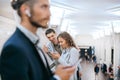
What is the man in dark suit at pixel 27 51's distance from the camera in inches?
34.8

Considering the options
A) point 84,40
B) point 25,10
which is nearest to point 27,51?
point 25,10

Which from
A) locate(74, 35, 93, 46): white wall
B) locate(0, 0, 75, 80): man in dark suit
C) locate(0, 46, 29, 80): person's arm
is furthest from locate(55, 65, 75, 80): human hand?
locate(74, 35, 93, 46): white wall

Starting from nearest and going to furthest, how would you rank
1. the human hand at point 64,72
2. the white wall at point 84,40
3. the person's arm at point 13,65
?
the person's arm at point 13,65 → the human hand at point 64,72 → the white wall at point 84,40

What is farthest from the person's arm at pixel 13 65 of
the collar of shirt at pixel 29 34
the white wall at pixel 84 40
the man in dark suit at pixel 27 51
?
the white wall at pixel 84 40

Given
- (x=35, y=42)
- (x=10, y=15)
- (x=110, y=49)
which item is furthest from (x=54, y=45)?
(x=110, y=49)

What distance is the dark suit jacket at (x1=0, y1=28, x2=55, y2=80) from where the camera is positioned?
0.88m

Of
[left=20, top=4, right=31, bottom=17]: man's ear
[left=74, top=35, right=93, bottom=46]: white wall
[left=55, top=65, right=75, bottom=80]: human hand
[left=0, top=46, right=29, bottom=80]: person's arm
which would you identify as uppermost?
[left=20, top=4, right=31, bottom=17]: man's ear

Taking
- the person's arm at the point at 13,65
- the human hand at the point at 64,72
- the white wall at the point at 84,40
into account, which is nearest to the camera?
the person's arm at the point at 13,65

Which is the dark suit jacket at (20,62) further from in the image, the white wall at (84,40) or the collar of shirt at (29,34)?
the white wall at (84,40)

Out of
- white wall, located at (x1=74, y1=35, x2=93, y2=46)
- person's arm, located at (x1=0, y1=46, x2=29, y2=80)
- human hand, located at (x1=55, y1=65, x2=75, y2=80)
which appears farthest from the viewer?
white wall, located at (x1=74, y1=35, x2=93, y2=46)

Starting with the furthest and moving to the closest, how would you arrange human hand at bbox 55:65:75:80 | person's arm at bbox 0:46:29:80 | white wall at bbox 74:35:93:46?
white wall at bbox 74:35:93:46 < human hand at bbox 55:65:75:80 < person's arm at bbox 0:46:29:80

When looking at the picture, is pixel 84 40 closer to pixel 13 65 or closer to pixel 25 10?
pixel 25 10

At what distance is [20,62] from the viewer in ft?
2.93

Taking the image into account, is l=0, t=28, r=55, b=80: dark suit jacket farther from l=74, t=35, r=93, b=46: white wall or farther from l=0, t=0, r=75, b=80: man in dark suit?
l=74, t=35, r=93, b=46: white wall
